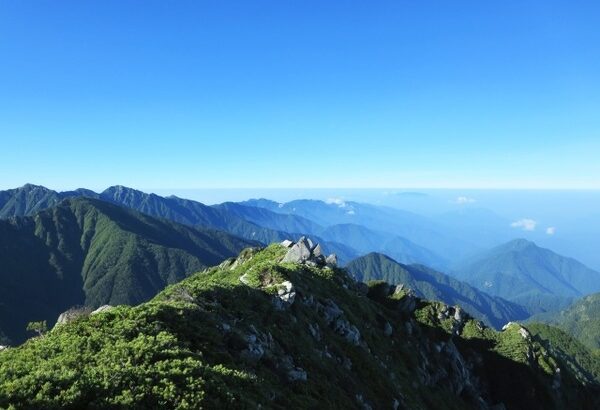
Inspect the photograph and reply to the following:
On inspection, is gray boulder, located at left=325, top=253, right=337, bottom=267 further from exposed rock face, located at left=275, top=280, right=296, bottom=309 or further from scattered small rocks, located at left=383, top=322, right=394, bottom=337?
exposed rock face, located at left=275, top=280, right=296, bottom=309

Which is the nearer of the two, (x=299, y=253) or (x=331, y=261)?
(x=299, y=253)

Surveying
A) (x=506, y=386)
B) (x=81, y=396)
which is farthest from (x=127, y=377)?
(x=506, y=386)

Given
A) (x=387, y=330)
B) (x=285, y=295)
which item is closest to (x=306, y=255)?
(x=387, y=330)

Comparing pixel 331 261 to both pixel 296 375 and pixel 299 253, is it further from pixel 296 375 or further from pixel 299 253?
pixel 296 375

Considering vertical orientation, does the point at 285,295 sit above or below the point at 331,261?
above

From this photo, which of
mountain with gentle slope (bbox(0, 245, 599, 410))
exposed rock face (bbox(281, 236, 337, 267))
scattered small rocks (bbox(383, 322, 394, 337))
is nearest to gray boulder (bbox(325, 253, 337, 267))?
exposed rock face (bbox(281, 236, 337, 267))

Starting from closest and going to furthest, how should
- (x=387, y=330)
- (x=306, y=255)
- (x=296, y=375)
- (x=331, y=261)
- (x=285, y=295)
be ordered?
(x=296, y=375) → (x=285, y=295) → (x=387, y=330) → (x=306, y=255) → (x=331, y=261)

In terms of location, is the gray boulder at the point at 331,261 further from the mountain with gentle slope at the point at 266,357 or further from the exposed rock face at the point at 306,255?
the mountain with gentle slope at the point at 266,357

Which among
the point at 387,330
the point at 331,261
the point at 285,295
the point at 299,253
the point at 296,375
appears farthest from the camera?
the point at 331,261

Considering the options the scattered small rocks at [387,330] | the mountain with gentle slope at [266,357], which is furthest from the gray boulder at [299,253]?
the scattered small rocks at [387,330]
